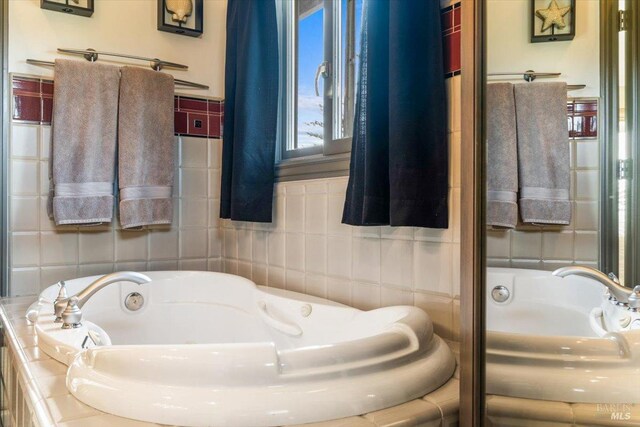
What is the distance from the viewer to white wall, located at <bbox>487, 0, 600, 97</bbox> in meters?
0.67

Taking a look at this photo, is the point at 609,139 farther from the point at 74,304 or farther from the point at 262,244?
the point at 262,244

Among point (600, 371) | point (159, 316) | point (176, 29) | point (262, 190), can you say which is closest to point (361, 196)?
point (262, 190)

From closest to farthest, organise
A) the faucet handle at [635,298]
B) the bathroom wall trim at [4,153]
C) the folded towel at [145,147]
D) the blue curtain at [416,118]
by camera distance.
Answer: the faucet handle at [635,298] → the blue curtain at [416,118] → the bathroom wall trim at [4,153] → the folded towel at [145,147]

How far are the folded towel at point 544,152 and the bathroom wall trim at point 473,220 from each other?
8 cm

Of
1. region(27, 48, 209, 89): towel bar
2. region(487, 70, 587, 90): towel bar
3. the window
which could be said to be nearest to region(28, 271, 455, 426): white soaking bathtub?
region(487, 70, 587, 90): towel bar

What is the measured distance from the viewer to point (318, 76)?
206 centimetres

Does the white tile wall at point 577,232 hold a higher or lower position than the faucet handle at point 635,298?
higher

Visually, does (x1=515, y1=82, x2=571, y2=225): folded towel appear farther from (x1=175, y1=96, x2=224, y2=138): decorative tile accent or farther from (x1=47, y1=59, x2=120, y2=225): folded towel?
(x1=175, y1=96, x2=224, y2=138): decorative tile accent

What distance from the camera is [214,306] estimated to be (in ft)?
7.33

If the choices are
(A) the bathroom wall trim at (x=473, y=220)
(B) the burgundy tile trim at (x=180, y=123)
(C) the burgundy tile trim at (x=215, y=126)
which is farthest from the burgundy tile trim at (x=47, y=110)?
(A) the bathroom wall trim at (x=473, y=220)

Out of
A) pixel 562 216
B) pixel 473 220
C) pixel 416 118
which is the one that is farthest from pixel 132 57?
pixel 562 216

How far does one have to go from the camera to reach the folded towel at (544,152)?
71 cm

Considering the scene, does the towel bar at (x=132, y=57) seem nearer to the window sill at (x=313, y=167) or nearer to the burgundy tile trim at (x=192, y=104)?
the burgundy tile trim at (x=192, y=104)

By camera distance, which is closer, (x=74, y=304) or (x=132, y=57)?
(x=74, y=304)
